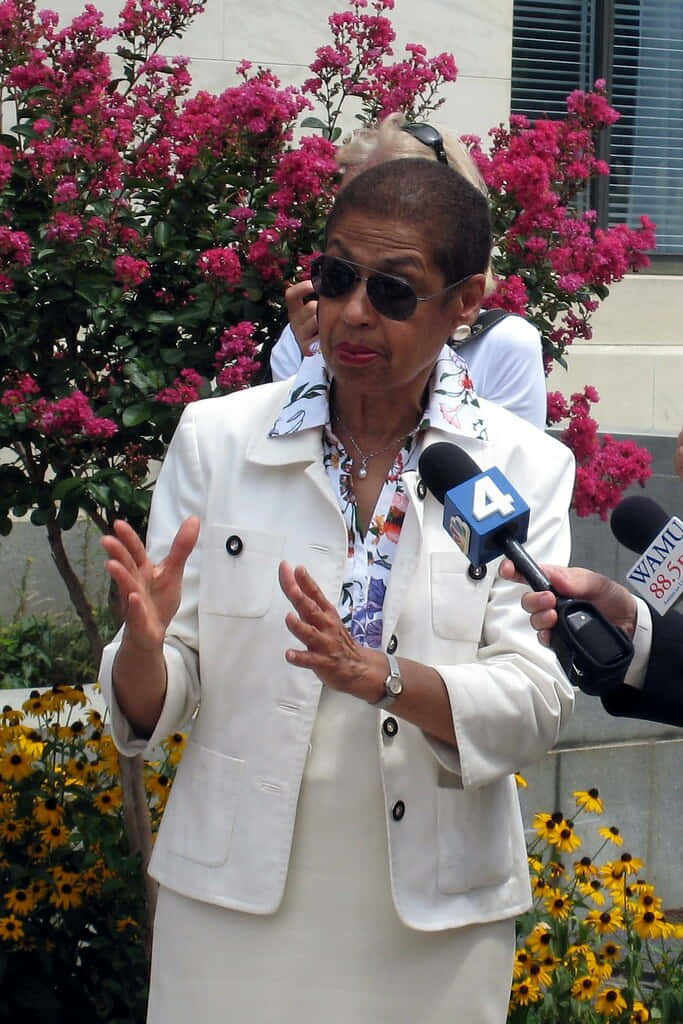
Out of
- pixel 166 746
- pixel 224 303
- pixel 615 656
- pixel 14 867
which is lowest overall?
pixel 14 867

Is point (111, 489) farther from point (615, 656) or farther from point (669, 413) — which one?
point (669, 413)

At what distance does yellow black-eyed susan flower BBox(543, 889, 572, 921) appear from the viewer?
14.2 feet

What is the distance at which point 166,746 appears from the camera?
4.43 meters

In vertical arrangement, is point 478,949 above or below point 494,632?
below

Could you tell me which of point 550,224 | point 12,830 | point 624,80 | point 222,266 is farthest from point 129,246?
point 624,80

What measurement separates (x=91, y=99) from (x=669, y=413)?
6.69 meters

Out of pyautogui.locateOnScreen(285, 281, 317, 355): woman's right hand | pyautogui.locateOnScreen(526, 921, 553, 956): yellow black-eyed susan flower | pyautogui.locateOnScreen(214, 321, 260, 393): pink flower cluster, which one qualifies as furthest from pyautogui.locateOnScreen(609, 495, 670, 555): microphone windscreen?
pyautogui.locateOnScreen(526, 921, 553, 956): yellow black-eyed susan flower

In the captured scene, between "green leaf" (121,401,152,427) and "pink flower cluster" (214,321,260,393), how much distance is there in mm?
188

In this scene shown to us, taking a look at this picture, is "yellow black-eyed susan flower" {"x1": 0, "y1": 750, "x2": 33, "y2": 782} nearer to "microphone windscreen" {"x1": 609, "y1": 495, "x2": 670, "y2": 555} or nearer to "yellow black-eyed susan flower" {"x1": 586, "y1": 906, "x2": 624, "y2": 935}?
"yellow black-eyed susan flower" {"x1": 586, "y1": 906, "x2": 624, "y2": 935}

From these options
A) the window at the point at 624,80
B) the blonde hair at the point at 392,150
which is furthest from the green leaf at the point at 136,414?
the window at the point at 624,80

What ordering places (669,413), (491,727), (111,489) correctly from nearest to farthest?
(491,727) → (111,489) → (669,413)

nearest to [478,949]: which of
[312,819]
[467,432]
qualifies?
[312,819]

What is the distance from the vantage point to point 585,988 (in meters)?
4.19

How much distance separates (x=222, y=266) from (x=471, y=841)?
1723 mm
